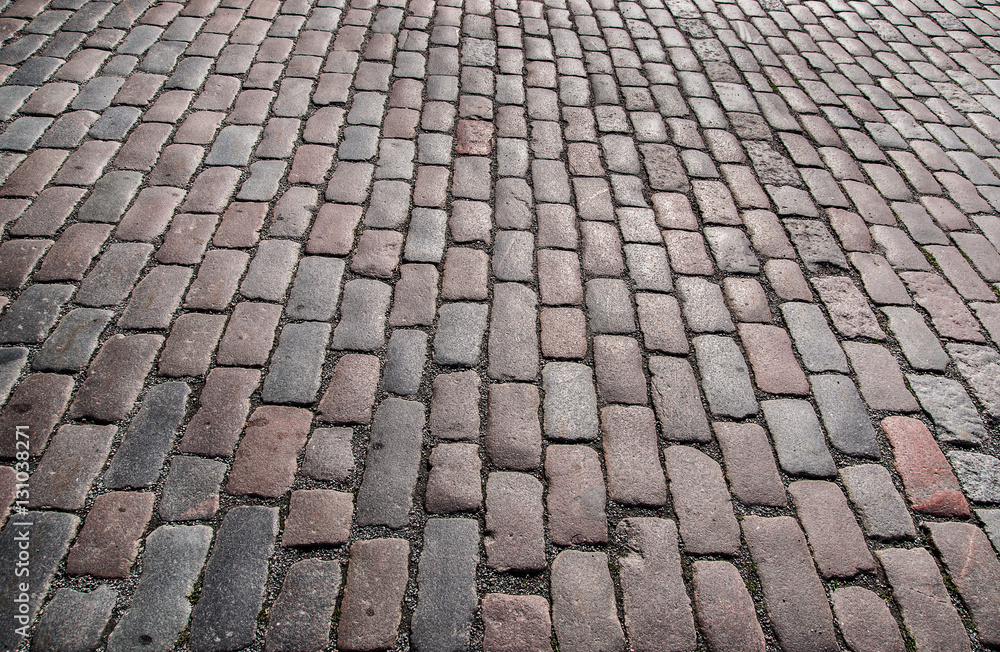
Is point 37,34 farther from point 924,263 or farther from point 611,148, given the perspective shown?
point 924,263

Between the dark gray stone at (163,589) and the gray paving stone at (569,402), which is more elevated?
the gray paving stone at (569,402)

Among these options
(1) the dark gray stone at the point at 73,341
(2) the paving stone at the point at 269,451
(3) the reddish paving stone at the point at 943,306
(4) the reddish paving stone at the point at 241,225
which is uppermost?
(3) the reddish paving stone at the point at 943,306

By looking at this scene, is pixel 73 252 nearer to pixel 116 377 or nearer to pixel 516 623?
pixel 116 377

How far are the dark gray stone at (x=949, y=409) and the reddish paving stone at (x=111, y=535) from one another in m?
2.81

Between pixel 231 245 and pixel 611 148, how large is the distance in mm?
2072

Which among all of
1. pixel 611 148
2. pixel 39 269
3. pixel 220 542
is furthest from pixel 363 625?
pixel 611 148

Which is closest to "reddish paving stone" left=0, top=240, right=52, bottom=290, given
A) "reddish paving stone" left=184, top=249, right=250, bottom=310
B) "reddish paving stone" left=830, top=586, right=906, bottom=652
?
"reddish paving stone" left=184, top=249, right=250, bottom=310

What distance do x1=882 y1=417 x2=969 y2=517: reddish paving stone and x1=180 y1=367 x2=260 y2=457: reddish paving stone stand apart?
2363 mm

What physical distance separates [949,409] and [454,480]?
1952 millimetres

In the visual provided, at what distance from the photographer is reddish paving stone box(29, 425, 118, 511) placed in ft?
6.81

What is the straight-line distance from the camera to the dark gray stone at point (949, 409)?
2477mm

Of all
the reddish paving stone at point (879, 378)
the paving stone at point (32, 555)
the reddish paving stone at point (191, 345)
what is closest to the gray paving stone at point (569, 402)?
the reddish paving stone at point (879, 378)

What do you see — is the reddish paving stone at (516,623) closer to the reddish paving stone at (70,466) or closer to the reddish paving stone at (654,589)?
the reddish paving stone at (654,589)

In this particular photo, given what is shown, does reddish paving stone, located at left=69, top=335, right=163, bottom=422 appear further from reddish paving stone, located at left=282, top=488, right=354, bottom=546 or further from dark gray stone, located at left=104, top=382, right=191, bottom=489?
reddish paving stone, located at left=282, top=488, right=354, bottom=546
